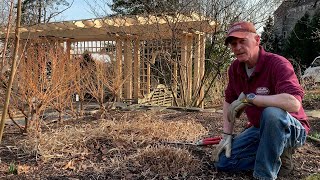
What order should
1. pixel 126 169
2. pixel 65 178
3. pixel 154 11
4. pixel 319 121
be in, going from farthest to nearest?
1. pixel 154 11
2. pixel 319 121
3. pixel 126 169
4. pixel 65 178

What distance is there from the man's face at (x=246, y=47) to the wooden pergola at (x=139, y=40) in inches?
215

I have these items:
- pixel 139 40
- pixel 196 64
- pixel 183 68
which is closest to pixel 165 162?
pixel 183 68

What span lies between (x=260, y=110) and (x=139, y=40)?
28.5ft

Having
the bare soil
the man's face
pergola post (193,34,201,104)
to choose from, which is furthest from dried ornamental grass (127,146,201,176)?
pergola post (193,34,201,104)

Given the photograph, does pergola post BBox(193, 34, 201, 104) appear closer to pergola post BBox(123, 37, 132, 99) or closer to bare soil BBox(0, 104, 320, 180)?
pergola post BBox(123, 37, 132, 99)

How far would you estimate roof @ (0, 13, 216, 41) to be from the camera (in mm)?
8469

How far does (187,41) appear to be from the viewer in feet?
33.2

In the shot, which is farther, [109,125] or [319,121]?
[319,121]

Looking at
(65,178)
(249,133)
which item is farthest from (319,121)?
(65,178)

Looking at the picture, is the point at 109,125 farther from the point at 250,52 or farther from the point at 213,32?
the point at 213,32

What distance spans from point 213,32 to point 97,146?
19.4 feet

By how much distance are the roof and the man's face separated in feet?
17.7

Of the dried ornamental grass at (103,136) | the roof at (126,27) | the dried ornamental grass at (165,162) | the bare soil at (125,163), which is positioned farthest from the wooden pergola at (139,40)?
the dried ornamental grass at (165,162)

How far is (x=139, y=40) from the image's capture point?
11.1m
